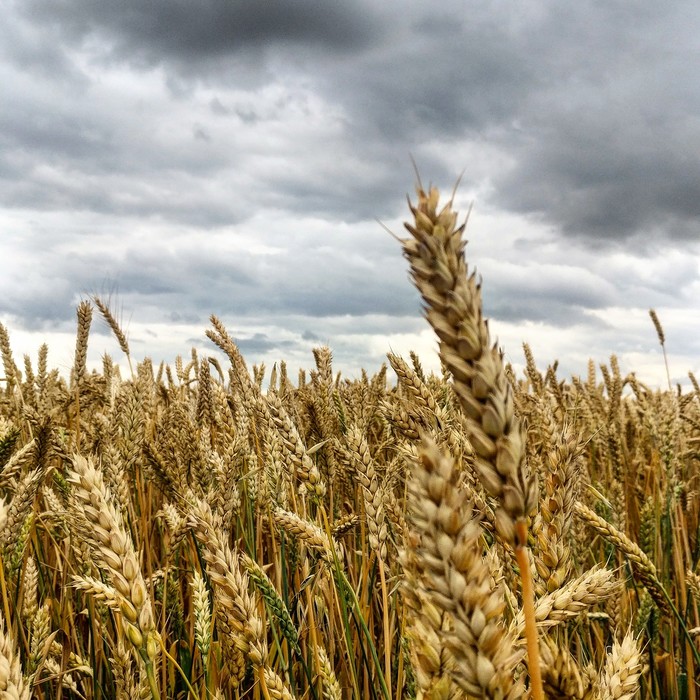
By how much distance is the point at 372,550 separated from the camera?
8.88ft

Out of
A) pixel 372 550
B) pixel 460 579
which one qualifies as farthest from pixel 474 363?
pixel 372 550

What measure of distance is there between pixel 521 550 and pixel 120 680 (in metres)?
1.62

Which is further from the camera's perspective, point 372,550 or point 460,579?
point 372,550

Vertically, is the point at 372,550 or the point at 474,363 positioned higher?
the point at 474,363

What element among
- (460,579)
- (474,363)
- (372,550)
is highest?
(474,363)

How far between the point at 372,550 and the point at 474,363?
216cm

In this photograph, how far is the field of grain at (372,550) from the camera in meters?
0.72

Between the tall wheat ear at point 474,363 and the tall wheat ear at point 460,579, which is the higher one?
the tall wheat ear at point 474,363

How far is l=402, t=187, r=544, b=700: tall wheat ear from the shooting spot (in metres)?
0.71

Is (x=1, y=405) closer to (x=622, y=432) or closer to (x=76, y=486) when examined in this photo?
(x=76, y=486)

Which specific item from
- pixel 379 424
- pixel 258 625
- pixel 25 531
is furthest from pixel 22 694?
pixel 379 424

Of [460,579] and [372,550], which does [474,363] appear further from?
[372,550]

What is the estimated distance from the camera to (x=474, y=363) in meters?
0.71

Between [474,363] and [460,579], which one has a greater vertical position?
[474,363]
